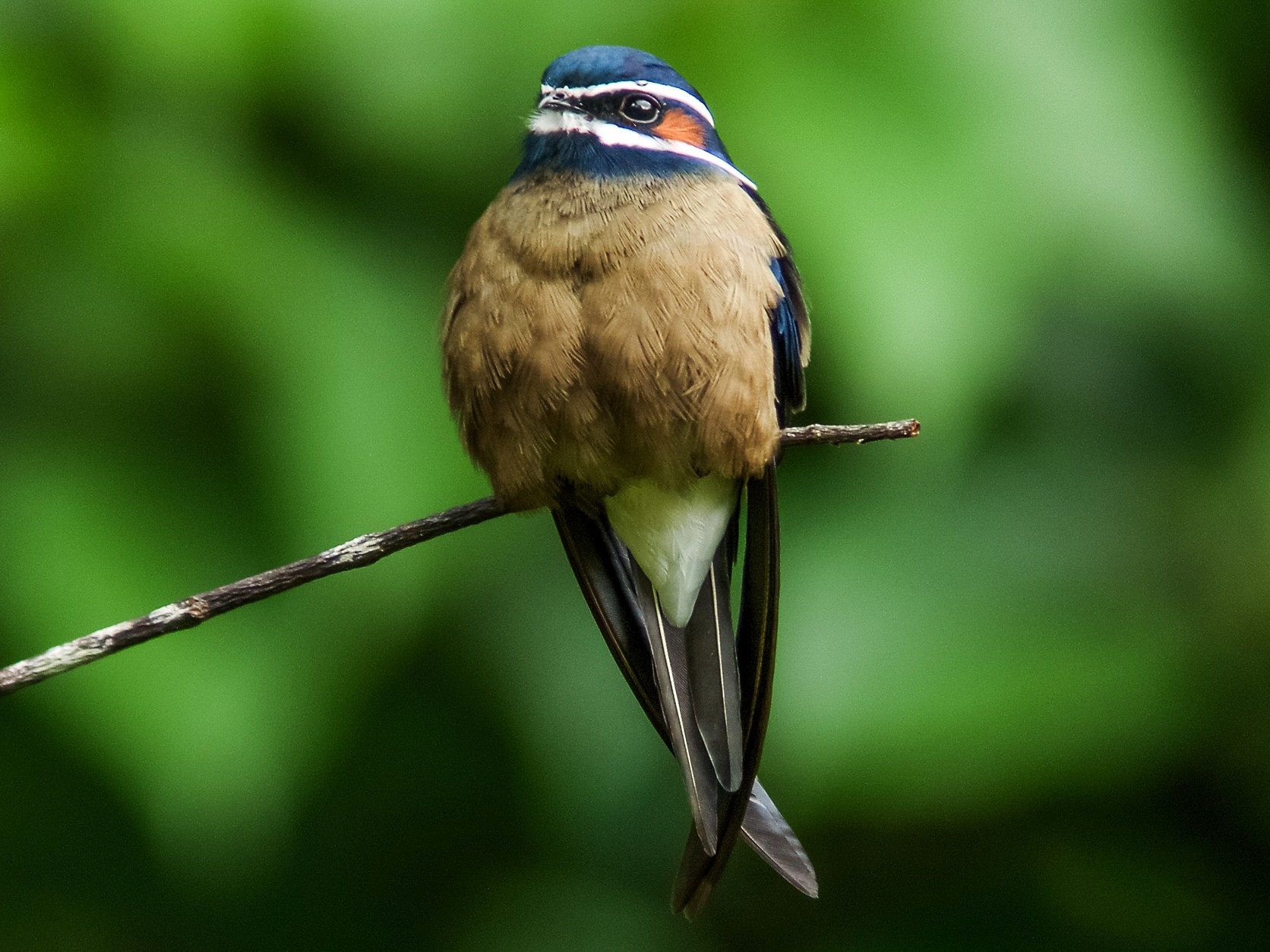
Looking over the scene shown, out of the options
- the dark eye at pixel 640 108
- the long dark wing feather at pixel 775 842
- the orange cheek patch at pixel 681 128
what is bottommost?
the long dark wing feather at pixel 775 842

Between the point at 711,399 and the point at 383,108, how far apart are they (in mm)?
921

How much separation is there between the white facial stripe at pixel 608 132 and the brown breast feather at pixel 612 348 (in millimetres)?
154

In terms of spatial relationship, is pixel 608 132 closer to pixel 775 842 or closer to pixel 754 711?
pixel 754 711

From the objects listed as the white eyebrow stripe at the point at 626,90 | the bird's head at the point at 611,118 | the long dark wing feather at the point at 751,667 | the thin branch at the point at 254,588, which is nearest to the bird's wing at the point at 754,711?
the long dark wing feather at the point at 751,667

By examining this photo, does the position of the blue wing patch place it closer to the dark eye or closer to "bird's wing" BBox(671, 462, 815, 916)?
"bird's wing" BBox(671, 462, 815, 916)

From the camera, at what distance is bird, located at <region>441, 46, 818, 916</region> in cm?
219

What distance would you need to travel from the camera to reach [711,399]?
219cm

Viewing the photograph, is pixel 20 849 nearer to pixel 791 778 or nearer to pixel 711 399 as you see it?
pixel 791 778

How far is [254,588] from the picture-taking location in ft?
5.01

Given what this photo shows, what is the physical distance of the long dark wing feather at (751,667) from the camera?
2131 mm

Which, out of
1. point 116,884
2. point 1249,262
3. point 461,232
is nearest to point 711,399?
point 461,232

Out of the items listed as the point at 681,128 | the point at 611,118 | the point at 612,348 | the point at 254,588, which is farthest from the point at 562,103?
the point at 254,588

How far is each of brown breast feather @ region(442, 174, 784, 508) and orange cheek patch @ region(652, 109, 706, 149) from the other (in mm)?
217

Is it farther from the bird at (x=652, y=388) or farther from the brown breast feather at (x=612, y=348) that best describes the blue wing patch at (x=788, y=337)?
the brown breast feather at (x=612, y=348)
